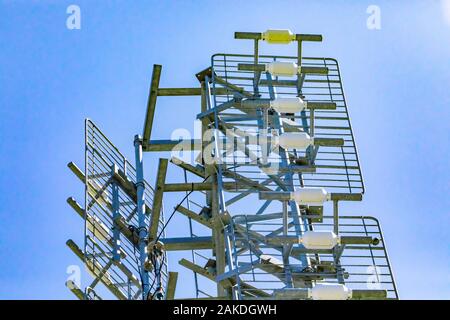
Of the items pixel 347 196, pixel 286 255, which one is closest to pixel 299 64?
pixel 347 196

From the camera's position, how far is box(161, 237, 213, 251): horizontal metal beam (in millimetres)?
22484

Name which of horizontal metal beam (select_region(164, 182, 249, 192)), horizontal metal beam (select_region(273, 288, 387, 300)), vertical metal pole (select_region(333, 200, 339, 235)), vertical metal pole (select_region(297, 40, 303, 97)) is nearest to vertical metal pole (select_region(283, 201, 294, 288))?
vertical metal pole (select_region(333, 200, 339, 235))

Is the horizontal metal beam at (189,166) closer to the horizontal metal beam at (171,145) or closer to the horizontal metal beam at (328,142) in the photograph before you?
the horizontal metal beam at (171,145)

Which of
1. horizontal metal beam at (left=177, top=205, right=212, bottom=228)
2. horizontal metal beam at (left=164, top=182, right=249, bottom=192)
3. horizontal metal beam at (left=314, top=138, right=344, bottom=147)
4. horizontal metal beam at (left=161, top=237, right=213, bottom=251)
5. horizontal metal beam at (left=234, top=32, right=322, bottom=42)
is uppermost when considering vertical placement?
horizontal metal beam at (left=234, top=32, right=322, bottom=42)

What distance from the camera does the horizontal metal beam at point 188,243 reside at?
22484 mm

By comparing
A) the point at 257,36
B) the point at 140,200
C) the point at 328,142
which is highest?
the point at 257,36

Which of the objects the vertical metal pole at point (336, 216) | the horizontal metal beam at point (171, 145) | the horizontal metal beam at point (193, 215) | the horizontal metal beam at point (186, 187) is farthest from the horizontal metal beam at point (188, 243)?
the vertical metal pole at point (336, 216)

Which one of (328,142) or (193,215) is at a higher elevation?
(193,215)

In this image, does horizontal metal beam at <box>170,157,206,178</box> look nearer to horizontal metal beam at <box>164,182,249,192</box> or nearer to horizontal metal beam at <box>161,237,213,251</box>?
horizontal metal beam at <box>164,182,249,192</box>

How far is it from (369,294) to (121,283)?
7.72 meters

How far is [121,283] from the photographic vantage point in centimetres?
2406

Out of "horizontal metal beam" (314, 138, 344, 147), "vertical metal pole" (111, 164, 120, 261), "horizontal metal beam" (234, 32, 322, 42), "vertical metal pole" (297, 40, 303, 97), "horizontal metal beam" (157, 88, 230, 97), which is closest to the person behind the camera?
"horizontal metal beam" (314, 138, 344, 147)

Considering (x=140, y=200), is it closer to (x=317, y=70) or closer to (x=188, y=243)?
(x=188, y=243)

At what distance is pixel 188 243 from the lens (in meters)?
22.5
